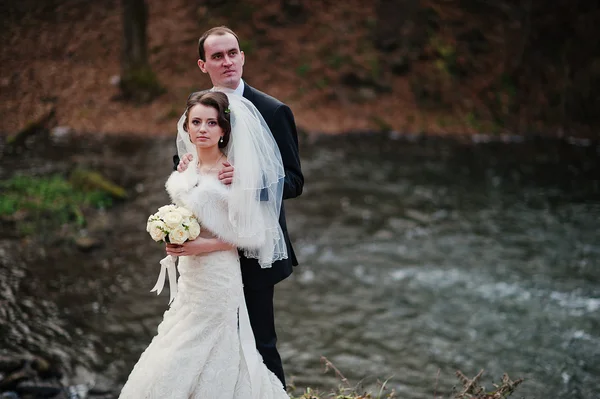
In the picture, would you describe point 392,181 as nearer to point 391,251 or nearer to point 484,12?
point 391,251

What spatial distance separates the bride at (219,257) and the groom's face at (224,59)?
0.11 metres

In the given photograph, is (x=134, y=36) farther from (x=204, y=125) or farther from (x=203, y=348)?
(x=203, y=348)

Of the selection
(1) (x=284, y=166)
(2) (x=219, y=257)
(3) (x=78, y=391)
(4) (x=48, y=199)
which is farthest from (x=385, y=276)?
(2) (x=219, y=257)

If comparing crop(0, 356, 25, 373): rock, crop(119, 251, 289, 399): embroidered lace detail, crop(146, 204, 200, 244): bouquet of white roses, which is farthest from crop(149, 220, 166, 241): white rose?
crop(0, 356, 25, 373): rock

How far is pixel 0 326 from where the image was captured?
6207 millimetres

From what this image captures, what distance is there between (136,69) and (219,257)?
36.7 feet

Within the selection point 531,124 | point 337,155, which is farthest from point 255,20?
point 531,124

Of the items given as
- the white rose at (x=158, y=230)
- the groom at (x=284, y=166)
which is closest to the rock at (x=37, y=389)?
the groom at (x=284, y=166)

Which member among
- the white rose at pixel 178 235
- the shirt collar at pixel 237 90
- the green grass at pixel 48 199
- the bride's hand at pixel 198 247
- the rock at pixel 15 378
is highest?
the shirt collar at pixel 237 90

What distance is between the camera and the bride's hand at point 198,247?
10.2 ft

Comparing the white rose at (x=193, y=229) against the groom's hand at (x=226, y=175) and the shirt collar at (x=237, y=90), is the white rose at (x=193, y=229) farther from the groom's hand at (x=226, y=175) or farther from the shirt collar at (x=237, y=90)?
the shirt collar at (x=237, y=90)

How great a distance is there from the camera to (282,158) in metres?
3.40

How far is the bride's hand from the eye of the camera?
310 cm

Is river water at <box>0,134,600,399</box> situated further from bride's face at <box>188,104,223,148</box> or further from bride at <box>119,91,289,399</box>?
bride's face at <box>188,104,223,148</box>
